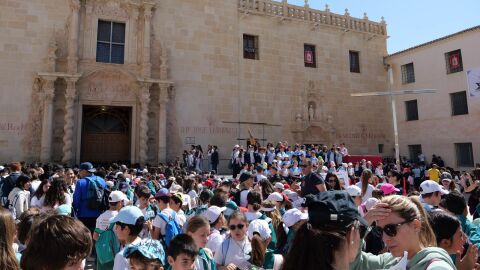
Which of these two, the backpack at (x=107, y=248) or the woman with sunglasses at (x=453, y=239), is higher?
the woman with sunglasses at (x=453, y=239)

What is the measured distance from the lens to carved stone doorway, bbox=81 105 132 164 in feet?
59.7

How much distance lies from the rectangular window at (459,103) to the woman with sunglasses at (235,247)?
22.4 m

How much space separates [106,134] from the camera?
61.6ft

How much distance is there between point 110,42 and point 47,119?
492 centimetres

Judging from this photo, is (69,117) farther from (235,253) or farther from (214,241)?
(235,253)

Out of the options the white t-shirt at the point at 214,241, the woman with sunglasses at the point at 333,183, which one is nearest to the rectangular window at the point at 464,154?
the woman with sunglasses at the point at 333,183

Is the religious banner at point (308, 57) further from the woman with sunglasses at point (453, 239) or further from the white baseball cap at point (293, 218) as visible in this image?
the woman with sunglasses at point (453, 239)

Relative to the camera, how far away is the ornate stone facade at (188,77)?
16047 millimetres

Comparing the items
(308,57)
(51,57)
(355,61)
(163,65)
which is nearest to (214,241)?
(163,65)

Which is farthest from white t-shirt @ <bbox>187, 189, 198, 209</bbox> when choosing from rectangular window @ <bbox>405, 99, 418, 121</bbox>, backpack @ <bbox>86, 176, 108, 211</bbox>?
rectangular window @ <bbox>405, 99, 418, 121</bbox>

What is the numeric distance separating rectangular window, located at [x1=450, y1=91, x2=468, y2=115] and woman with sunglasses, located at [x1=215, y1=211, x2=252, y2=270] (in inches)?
883

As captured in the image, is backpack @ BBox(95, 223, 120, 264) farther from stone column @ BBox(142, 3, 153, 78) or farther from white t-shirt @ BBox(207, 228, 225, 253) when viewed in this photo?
stone column @ BBox(142, 3, 153, 78)

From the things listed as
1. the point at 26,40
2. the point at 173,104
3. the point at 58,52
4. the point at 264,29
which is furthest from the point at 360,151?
the point at 26,40

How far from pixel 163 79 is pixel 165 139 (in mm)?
3108
